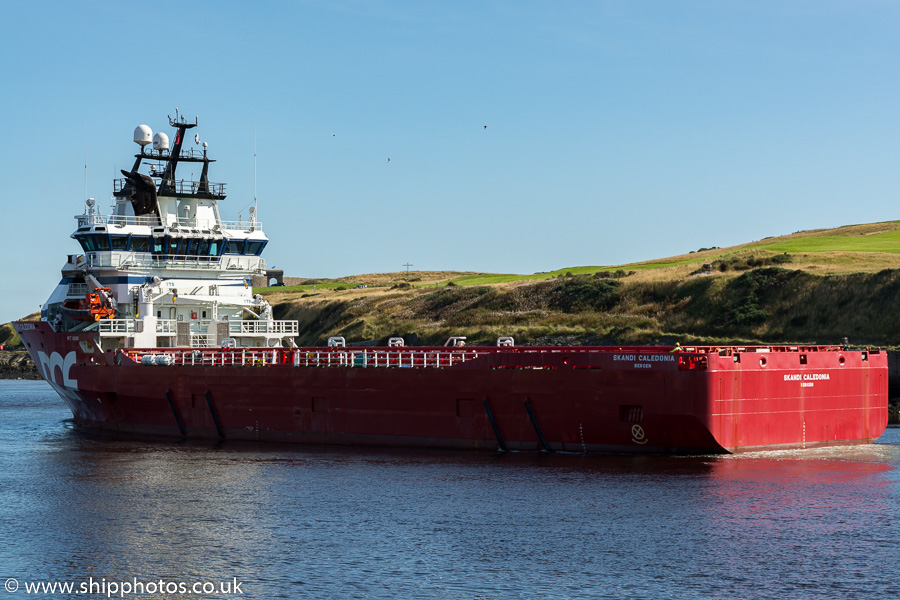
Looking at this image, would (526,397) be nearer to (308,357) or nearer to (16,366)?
(308,357)

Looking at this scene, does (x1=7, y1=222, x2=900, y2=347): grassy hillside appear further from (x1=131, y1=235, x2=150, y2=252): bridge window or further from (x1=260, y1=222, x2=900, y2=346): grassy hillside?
(x1=131, y1=235, x2=150, y2=252): bridge window

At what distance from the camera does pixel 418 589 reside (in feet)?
60.3

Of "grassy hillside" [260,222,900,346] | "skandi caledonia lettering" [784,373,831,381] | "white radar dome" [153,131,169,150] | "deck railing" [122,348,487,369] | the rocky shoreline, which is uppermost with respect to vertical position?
"white radar dome" [153,131,169,150]

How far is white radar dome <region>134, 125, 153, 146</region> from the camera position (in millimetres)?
42812

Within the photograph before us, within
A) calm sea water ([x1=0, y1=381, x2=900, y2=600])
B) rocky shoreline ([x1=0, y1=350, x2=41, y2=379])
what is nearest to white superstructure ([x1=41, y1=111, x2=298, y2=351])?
calm sea water ([x1=0, y1=381, x2=900, y2=600])

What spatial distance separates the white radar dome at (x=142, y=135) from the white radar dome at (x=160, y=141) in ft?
0.82

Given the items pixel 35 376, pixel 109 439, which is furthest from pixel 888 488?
pixel 35 376

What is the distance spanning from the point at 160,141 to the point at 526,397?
2148 centimetres

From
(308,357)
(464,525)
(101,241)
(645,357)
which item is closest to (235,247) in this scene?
(101,241)

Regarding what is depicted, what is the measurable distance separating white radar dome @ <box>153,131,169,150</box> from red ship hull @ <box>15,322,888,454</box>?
9346 millimetres

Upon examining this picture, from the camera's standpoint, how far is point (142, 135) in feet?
140

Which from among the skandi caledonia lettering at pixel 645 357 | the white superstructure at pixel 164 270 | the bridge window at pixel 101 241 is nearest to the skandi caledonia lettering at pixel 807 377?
the skandi caledonia lettering at pixel 645 357

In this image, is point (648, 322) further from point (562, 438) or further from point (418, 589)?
point (418, 589)

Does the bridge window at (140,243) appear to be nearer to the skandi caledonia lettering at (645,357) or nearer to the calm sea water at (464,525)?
the calm sea water at (464,525)
